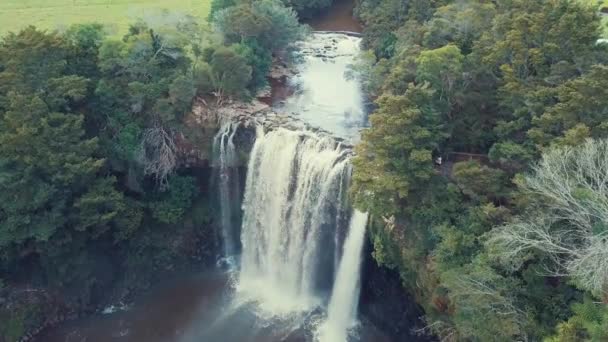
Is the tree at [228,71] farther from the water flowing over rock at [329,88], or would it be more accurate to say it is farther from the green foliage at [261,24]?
the green foliage at [261,24]

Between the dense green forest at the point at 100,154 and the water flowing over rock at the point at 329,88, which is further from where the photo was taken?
the water flowing over rock at the point at 329,88

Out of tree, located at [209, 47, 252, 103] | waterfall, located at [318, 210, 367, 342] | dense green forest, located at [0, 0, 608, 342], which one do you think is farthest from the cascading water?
tree, located at [209, 47, 252, 103]

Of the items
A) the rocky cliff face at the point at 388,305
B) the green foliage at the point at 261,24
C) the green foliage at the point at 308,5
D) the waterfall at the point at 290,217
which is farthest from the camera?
the green foliage at the point at 308,5

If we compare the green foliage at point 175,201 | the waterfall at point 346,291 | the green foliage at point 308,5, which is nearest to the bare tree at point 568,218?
the waterfall at point 346,291

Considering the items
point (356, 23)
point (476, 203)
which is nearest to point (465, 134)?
point (476, 203)

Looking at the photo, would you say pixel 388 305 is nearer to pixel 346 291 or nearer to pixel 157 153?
pixel 346 291

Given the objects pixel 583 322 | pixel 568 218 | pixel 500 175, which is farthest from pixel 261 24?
pixel 583 322

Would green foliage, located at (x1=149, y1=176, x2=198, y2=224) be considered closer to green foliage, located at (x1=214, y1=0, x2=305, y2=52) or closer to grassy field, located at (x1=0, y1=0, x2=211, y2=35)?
green foliage, located at (x1=214, y1=0, x2=305, y2=52)
